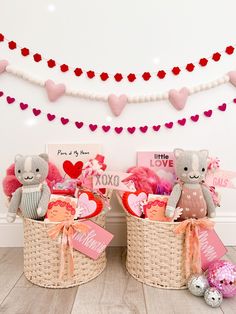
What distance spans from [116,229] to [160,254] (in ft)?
1.36

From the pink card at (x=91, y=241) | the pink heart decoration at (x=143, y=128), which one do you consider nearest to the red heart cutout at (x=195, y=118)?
the pink heart decoration at (x=143, y=128)

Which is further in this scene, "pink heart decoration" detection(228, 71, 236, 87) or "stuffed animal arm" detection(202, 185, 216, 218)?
"pink heart decoration" detection(228, 71, 236, 87)

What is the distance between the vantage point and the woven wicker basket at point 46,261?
44.1 inches

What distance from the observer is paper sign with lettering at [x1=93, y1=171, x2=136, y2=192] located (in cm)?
122

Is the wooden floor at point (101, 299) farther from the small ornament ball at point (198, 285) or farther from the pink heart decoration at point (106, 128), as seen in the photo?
the pink heart decoration at point (106, 128)

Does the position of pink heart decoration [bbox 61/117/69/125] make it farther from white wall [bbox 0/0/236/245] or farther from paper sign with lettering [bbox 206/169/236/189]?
paper sign with lettering [bbox 206/169/236/189]

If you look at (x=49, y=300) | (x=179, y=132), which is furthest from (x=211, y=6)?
(x=49, y=300)

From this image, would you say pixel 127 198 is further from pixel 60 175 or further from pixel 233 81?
pixel 233 81

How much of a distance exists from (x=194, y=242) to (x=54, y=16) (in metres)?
1.12

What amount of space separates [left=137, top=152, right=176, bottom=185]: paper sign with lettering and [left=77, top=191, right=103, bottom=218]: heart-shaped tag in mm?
380

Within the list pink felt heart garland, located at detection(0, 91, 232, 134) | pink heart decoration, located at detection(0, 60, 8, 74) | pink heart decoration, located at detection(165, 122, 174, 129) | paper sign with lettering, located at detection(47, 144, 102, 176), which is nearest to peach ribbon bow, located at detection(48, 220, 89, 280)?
paper sign with lettering, located at detection(47, 144, 102, 176)

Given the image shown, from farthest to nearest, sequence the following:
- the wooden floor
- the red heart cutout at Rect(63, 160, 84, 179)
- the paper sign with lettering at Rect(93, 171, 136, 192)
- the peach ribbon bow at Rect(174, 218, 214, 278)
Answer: the red heart cutout at Rect(63, 160, 84, 179)
the paper sign with lettering at Rect(93, 171, 136, 192)
the peach ribbon bow at Rect(174, 218, 214, 278)
the wooden floor

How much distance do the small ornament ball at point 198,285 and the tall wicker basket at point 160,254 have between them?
58 mm

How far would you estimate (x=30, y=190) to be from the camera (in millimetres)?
1159
